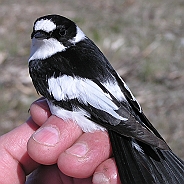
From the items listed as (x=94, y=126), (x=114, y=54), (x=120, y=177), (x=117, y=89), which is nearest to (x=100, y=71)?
(x=117, y=89)

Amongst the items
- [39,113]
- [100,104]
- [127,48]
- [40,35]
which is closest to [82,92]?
[100,104]

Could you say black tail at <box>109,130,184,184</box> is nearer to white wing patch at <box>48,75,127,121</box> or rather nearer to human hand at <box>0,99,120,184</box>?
human hand at <box>0,99,120,184</box>

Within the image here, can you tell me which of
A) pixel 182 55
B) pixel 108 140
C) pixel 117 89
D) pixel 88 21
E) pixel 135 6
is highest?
pixel 135 6

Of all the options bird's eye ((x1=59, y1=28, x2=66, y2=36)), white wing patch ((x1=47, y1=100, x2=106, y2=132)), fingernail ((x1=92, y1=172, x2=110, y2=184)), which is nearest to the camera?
fingernail ((x1=92, y1=172, x2=110, y2=184))

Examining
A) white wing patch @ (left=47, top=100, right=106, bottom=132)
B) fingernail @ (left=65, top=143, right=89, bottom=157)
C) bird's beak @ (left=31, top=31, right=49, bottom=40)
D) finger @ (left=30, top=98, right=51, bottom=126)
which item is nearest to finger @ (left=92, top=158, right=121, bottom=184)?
fingernail @ (left=65, top=143, right=89, bottom=157)

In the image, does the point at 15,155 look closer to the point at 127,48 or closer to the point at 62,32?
the point at 62,32

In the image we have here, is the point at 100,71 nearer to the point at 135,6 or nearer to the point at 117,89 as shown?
the point at 117,89
